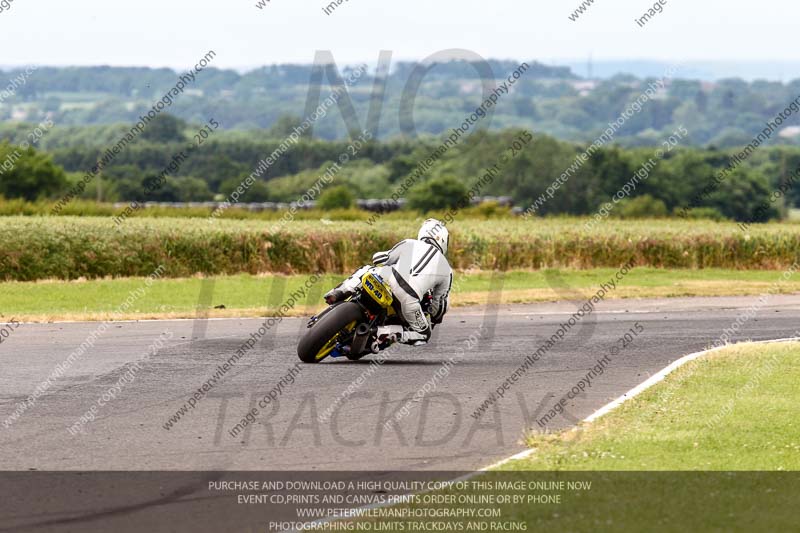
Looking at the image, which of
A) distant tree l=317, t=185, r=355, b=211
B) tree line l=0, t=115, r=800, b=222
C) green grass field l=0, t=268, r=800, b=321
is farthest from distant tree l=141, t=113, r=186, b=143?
green grass field l=0, t=268, r=800, b=321

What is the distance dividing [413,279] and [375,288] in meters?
0.50

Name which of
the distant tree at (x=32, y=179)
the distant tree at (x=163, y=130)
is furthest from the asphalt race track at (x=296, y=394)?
the distant tree at (x=163, y=130)

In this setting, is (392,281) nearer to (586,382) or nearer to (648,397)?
(586,382)

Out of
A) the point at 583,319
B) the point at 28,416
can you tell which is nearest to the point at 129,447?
the point at 28,416

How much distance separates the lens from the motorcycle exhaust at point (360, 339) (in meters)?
14.6

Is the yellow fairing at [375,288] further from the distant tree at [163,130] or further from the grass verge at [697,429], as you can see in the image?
the distant tree at [163,130]

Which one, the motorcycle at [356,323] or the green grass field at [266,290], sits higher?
the motorcycle at [356,323]

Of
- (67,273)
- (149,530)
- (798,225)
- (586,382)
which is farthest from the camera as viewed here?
(798,225)

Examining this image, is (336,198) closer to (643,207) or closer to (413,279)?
(643,207)

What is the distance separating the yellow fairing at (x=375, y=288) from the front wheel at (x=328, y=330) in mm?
232

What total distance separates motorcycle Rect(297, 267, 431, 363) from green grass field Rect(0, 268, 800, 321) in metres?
6.21

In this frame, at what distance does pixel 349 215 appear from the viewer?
41844mm

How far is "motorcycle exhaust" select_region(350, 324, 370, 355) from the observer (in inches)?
574

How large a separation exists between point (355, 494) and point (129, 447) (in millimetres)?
2385
